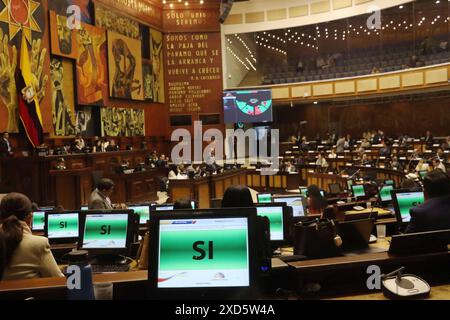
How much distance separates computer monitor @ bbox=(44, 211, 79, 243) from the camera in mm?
4559

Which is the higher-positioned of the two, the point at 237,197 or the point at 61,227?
the point at 237,197

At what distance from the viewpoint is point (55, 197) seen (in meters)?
11.2

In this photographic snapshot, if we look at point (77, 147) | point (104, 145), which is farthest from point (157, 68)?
point (77, 147)

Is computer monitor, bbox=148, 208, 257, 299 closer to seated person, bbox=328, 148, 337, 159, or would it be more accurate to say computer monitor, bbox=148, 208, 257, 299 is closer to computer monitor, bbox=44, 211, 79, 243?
computer monitor, bbox=44, 211, 79, 243

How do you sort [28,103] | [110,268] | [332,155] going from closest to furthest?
[110,268], [28,103], [332,155]

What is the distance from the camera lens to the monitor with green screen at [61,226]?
4.56 meters

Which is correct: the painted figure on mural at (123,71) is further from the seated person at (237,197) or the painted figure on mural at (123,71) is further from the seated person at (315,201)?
the seated person at (237,197)

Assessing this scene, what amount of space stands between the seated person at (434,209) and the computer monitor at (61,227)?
10.4 ft

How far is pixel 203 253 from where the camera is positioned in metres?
2.12

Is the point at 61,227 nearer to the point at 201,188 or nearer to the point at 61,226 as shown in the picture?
the point at 61,226

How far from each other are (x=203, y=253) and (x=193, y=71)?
19862 mm

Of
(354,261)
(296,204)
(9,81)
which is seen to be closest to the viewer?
(354,261)
